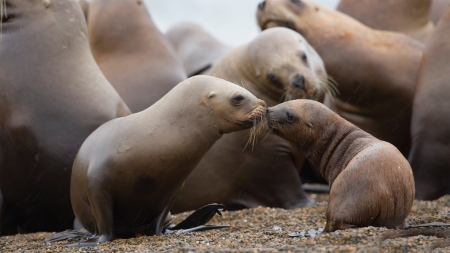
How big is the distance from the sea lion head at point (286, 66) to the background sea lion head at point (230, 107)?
6.18ft

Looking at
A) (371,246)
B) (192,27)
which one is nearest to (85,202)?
(371,246)

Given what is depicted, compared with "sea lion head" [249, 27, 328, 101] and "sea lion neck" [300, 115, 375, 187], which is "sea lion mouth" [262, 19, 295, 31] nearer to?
"sea lion head" [249, 27, 328, 101]

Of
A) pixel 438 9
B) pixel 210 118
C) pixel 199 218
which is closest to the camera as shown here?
pixel 210 118

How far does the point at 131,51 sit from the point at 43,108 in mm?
2204

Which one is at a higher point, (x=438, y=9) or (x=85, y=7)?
(x=85, y=7)

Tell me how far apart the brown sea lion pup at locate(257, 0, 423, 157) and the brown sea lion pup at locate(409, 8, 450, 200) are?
2.63 ft

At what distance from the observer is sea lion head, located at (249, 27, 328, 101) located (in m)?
7.09

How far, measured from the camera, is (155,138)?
16.6 feet

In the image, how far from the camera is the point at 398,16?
30.8 ft

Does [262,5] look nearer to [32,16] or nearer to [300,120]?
[32,16]

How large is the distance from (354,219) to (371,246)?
0.72 metres

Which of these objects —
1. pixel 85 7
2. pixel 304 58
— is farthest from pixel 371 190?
pixel 85 7

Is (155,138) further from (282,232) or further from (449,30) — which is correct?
(449,30)

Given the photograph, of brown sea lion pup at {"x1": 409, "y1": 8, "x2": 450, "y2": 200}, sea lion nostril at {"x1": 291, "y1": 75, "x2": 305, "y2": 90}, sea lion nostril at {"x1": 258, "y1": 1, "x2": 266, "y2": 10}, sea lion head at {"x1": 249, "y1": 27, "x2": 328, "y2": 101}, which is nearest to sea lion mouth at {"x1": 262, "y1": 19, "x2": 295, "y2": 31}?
sea lion nostril at {"x1": 258, "y1": 1, "x2": 266, "y2": 10}
